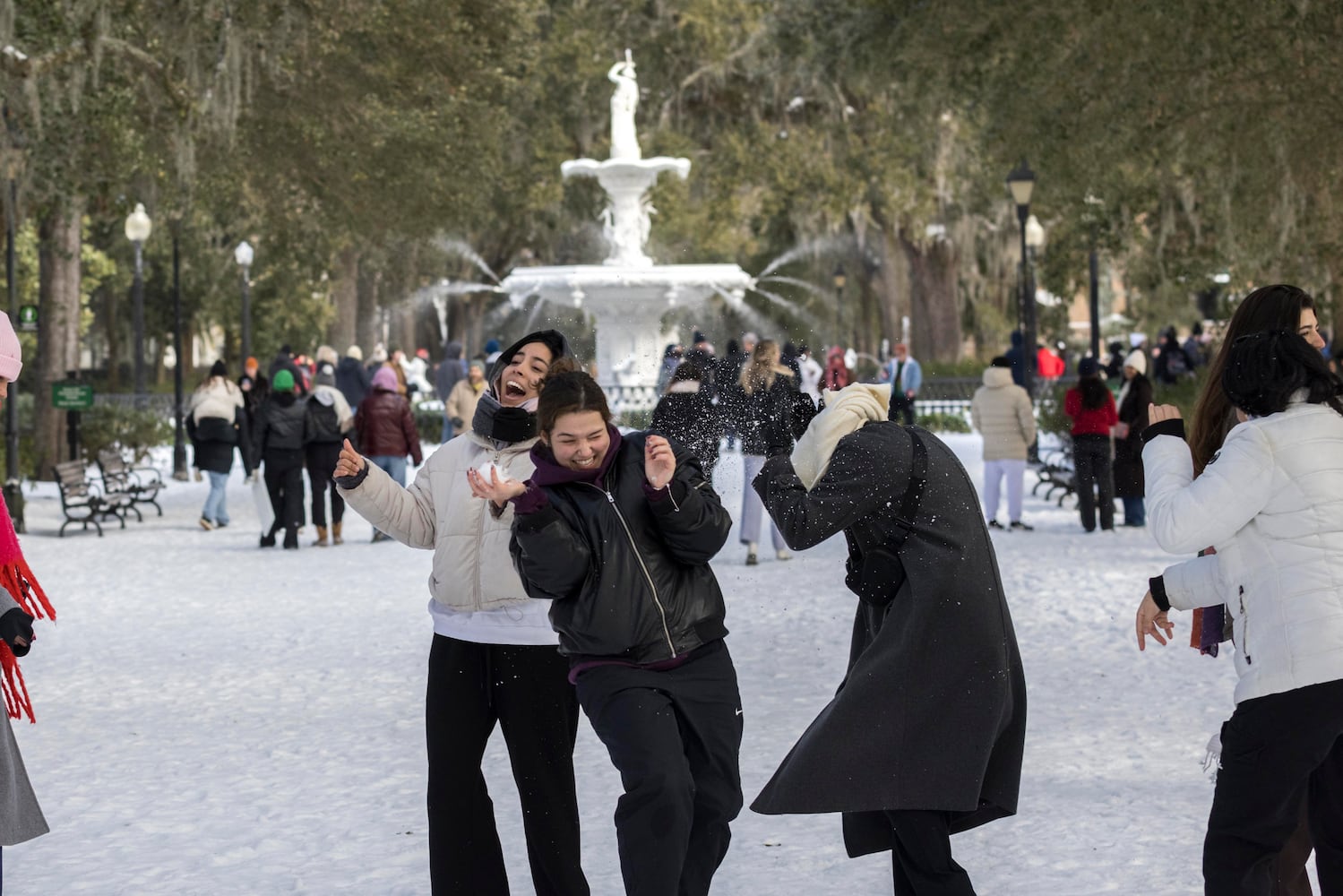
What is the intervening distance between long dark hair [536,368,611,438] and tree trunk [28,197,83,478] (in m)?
21.6

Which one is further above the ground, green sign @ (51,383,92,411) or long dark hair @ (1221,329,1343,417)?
green sign @ (51,383,92,411)

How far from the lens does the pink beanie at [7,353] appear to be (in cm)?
502

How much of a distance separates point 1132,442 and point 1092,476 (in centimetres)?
54

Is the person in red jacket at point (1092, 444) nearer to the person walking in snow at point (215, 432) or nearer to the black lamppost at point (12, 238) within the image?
the person walking in snow at point (215, 432)

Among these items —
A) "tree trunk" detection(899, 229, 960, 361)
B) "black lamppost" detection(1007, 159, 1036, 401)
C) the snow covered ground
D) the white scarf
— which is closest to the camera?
the white scarf

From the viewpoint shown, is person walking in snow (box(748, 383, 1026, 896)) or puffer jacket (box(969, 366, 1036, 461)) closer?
person walking in snow (box(748, 383, 1026, 896))

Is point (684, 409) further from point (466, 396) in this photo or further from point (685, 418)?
point (466, 396)

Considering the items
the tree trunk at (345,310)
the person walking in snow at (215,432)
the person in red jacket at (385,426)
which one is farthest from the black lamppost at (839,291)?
the person in red jacket at (385,426)

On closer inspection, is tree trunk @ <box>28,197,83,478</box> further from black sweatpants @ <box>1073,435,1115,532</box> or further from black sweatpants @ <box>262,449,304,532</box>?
black sweatpants @ <box>1073,435,1115,532</box>

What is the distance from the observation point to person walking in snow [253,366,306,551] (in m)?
17.8

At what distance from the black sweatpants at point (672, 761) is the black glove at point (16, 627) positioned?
138 centimetres

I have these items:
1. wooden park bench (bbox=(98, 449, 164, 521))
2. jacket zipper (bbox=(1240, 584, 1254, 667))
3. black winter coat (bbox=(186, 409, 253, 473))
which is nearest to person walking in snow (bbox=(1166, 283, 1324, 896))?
jacket zipper (bbox=(1240, 584, 1254, 667))

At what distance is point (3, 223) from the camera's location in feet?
75.3

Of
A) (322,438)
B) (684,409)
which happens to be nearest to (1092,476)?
(322,438)
